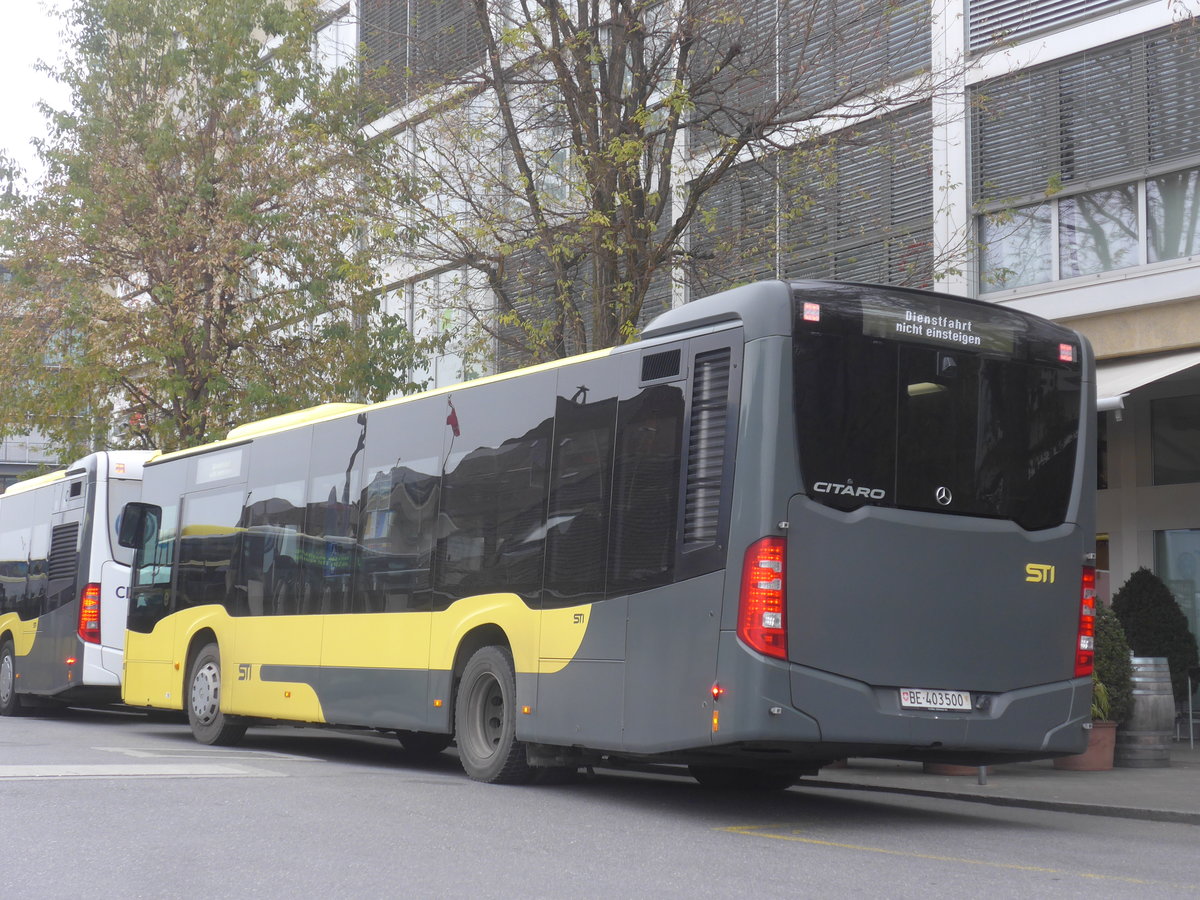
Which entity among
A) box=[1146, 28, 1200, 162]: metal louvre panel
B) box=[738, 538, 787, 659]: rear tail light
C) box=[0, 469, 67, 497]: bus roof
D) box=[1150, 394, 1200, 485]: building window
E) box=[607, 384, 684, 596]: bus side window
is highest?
box=[1146, 28, 1200, 162]: metal louvre panel

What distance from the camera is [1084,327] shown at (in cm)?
1709

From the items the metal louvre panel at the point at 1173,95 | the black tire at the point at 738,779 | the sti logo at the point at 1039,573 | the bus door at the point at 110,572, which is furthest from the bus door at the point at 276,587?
the metal louvre panel at the point at 1173,95

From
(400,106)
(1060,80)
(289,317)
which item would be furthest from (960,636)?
(289,317)

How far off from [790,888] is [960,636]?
9.90 feet

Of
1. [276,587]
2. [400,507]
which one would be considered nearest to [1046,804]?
[400,507]

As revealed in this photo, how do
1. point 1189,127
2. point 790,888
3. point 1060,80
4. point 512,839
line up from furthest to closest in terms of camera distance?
point 1060,80 → point 1189,127 → point 512,839 → point 790,888

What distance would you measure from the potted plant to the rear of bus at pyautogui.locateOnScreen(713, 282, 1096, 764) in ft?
13.3

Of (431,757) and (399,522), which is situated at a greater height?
(399,522)

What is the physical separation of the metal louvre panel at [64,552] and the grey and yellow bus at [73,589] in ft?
0.04

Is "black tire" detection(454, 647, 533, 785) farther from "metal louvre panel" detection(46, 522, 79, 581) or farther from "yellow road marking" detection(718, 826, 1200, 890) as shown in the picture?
"metal louvre panel" detection(46, 522, 79, 581)

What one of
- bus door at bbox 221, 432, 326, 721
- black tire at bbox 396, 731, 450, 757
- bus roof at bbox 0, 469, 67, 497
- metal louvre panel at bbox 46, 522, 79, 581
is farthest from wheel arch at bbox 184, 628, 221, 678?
bus roof at bbox 0, 469, 67, 497

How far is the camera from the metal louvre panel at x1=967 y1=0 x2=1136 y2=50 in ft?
57.2

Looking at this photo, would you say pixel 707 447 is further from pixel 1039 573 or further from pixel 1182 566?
pixel 1182 566

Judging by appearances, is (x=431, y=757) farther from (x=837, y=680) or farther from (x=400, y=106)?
(x=400, y=106)
